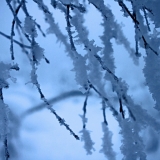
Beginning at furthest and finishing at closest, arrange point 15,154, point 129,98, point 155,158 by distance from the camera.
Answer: point 155,158 → point 15,154 → point 129,98

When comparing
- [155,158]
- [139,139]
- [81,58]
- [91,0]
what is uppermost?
[155,158]

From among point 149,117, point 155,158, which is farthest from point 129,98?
point 155,158

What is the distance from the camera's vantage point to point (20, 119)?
5.61 metres

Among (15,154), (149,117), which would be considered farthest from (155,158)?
(149,117)

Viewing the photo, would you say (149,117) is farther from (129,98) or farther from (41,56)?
(41,56)

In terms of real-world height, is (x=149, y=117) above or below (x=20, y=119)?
below

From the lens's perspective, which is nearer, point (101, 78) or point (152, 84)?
point (152, 84)

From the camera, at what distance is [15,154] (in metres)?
5.55

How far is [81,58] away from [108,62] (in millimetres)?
157

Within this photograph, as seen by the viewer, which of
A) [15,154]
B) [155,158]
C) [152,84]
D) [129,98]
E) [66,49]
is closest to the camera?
[152,84]

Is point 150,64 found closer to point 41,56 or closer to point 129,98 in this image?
point 129,98

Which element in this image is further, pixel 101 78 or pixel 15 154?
pixel 15 154

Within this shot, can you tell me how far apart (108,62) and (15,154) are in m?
5.10

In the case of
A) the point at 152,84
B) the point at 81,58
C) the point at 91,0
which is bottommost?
the point at 152,84
